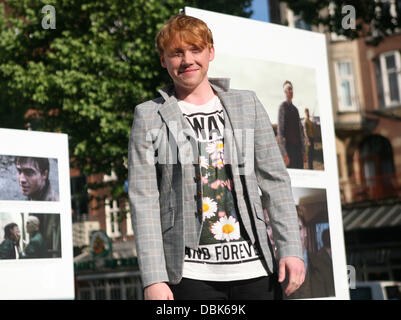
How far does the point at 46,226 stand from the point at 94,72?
1117 cm

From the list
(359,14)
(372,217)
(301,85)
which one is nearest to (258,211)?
(301,85)

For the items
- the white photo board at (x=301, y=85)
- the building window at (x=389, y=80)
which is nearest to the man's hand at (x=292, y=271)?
the white photo board at (x=301, y=85)

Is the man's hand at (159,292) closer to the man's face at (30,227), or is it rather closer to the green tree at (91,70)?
the man's face at (30,227)

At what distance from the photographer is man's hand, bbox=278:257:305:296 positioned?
3501mm

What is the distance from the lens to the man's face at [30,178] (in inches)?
448

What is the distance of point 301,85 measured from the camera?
806 cm

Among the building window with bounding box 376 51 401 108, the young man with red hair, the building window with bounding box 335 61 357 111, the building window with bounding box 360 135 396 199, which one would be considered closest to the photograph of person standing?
the young man with red hair

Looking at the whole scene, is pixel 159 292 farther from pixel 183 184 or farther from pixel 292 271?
pixel 292 271

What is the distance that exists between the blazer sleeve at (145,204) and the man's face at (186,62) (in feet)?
0.83

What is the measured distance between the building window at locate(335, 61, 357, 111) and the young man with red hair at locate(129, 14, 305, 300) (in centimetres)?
3318

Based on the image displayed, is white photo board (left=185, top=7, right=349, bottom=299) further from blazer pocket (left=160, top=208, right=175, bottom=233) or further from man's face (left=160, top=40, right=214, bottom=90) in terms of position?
blazer pocket (left=160, top=208, right=175, bottom=233)

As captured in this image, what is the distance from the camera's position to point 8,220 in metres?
11.4

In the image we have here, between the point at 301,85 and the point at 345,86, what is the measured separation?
29.4 meters

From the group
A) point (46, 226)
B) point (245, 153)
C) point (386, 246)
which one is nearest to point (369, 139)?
point (386, 246)
